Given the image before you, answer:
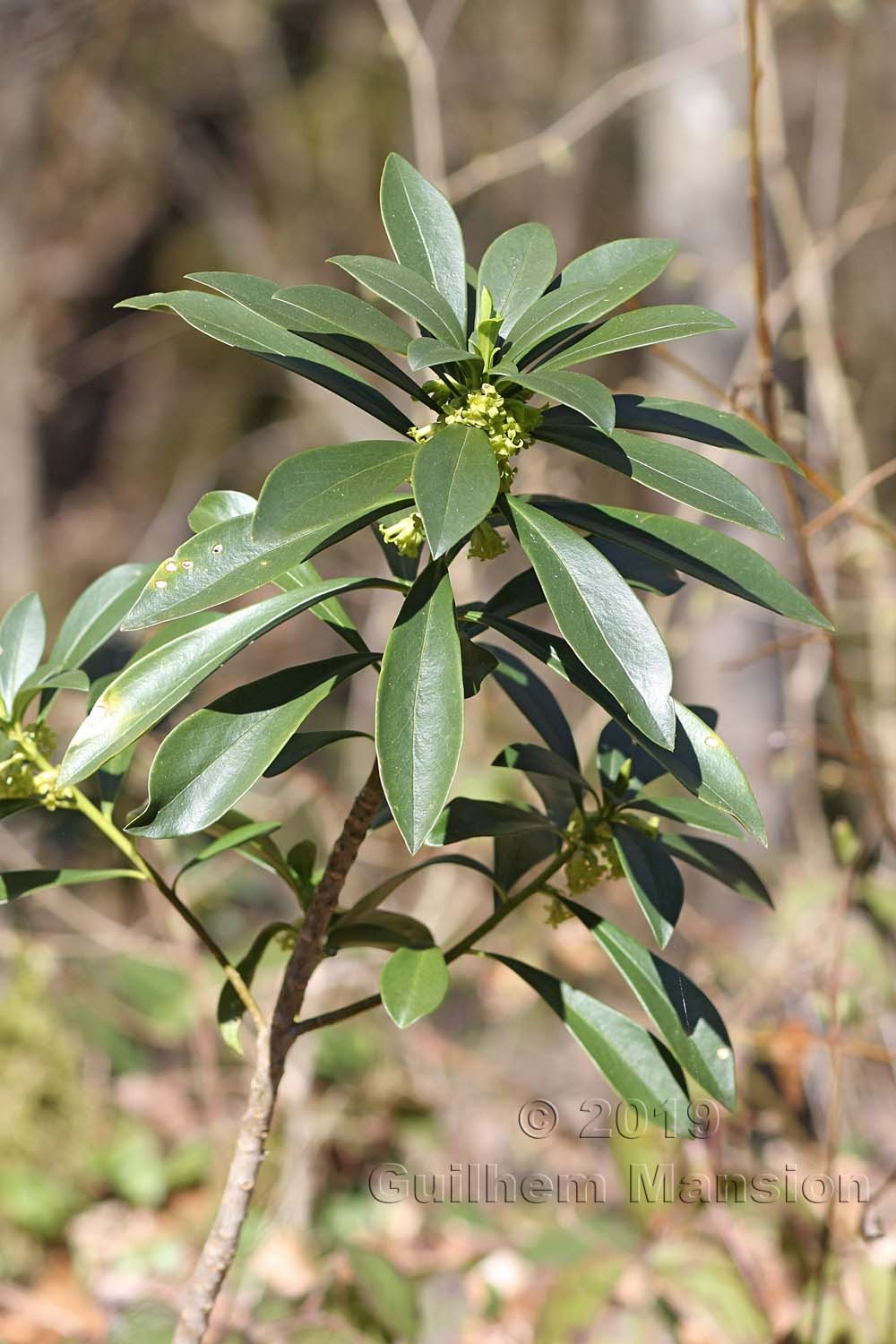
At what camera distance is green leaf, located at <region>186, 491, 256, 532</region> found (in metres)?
0.70

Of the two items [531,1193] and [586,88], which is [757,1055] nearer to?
[531,1193]

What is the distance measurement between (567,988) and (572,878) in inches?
4.2

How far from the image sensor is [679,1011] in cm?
74

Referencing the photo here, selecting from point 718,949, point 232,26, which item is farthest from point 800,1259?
point 232,26

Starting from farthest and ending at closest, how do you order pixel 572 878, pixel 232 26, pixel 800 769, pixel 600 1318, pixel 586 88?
pixel 232 26 → pixel 586 88 → pixel 800 769 → pixel 600 1318 → pixel 572 878

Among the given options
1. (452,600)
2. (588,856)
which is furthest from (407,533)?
(588,856)

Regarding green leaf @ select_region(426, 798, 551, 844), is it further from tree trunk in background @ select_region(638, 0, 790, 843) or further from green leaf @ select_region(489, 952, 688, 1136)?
tree trunk in background @ select_region(638, 0, 790, 843)

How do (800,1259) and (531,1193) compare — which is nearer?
(800,1259)

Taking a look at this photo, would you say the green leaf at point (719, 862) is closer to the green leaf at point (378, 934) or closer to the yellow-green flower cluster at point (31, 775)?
the green leaf at point (378, 934)

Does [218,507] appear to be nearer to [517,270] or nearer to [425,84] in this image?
[517,270]

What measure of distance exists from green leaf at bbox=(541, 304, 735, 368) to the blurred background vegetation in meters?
0.47

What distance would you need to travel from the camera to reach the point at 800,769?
2.15 meters

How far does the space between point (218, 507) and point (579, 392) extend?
28cm

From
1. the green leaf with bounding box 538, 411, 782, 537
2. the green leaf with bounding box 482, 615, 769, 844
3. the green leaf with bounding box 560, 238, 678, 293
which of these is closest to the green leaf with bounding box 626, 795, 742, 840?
the green leaf with bounding box 482, 615, 769, 844
